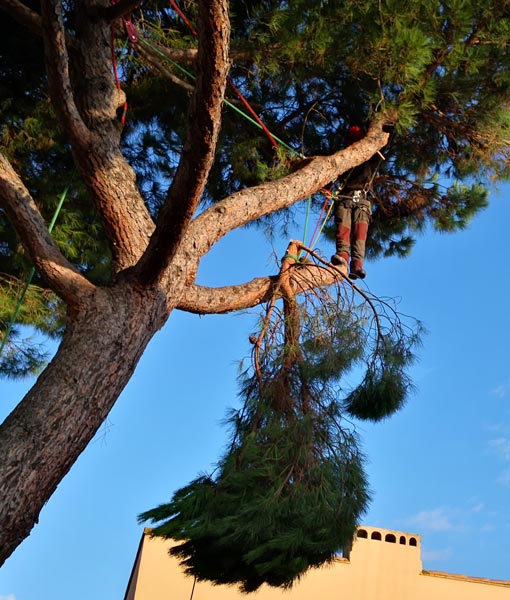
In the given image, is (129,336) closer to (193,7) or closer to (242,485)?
(242,485)

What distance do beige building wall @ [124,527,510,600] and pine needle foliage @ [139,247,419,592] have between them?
2682 millimetres

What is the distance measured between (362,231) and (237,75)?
1138mm

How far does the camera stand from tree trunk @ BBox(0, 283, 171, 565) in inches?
105

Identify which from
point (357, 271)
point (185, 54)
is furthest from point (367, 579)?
point (185, 54)

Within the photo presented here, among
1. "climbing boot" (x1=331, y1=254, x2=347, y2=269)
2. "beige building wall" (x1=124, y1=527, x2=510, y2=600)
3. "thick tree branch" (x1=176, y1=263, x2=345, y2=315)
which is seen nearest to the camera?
"thick tree branch" (x1=176, y1=263, x2=345, y2=315)

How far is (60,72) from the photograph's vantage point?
3.41 meters

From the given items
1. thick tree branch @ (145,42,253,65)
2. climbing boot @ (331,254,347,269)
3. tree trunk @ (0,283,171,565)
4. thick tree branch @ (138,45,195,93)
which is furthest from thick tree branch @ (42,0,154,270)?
climbing boot @ (331,254,347,269)

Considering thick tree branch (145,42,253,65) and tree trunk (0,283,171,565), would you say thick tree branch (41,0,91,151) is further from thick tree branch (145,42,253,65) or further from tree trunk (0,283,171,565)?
thick tree branch (145,42,253,65)

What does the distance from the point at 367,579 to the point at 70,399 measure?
4.11 metres

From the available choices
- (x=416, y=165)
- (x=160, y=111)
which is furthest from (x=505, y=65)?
(x=160, y=111)

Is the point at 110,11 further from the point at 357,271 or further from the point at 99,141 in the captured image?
the point at 357,271

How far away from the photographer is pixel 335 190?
5.11 meters

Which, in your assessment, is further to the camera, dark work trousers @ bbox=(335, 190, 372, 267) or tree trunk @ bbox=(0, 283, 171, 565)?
dark work trousers @ bbox=(335, 190, 372, 267)

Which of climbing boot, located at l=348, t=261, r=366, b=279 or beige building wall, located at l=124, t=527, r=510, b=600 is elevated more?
climbing boot, located at l=348, t=261, r=366, b=279
